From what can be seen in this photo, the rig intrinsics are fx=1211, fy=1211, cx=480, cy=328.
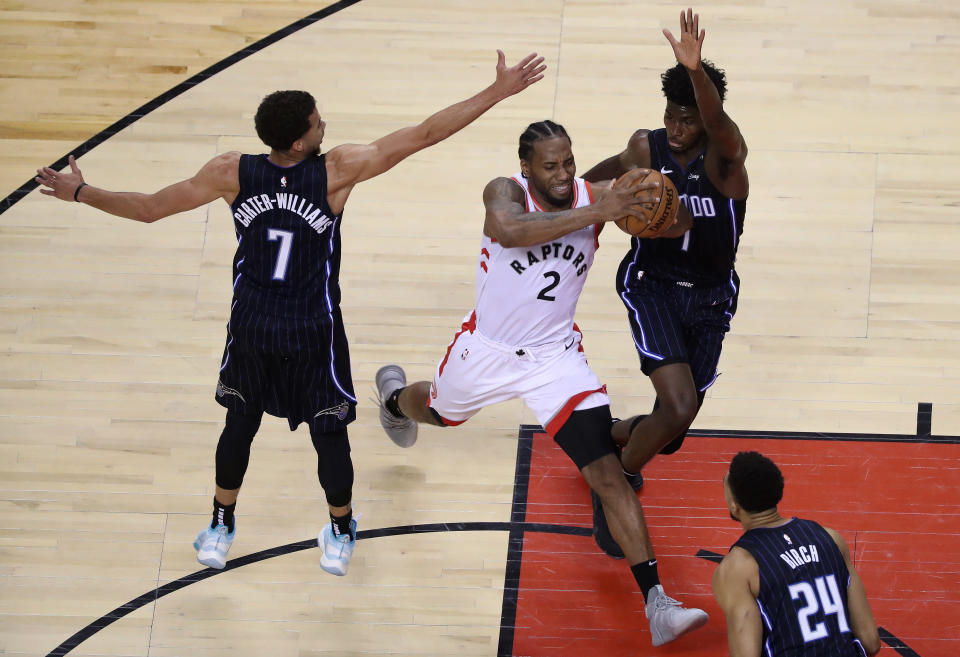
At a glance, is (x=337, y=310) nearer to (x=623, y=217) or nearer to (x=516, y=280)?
(x=516, y=280)

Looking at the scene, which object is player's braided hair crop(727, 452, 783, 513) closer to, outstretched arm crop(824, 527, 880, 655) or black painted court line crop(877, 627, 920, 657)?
outstretched arm crop(824, 527, 880, 655)

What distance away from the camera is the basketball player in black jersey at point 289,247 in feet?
15.5

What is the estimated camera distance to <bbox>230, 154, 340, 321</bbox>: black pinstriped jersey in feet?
15.6

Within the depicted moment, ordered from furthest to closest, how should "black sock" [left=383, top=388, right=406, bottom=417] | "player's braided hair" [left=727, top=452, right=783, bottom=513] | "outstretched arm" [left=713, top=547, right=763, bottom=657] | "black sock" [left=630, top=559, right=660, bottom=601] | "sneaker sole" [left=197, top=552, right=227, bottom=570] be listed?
"black sock" [left=383, top=388, right=406, bottom=417]
"sneaker sole" [left=197, top=552, right=227, bottom=570]
"black sock" [left=630, top=559, right=660, bottom=601]
"player's braided hair" [left=727, top=452, right=783, bottom=513]
"outstretched arm" [left=713, top=547, right=763, bottom=657]

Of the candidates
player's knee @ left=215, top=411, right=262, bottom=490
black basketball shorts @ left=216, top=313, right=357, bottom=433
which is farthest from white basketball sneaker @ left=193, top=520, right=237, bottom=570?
black basketball shorts @ left=216, top=313, right=357, bottom=433

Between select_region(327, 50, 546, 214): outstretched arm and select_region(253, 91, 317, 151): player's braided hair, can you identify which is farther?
select_region(327, 50, 546, 214): outstretched arm

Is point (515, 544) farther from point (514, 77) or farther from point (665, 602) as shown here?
point (514, 77)

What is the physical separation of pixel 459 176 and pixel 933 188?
105 inches

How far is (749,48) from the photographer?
7414mm

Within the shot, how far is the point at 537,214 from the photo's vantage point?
480cm

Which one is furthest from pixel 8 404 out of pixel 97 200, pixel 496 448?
pixel 496 448

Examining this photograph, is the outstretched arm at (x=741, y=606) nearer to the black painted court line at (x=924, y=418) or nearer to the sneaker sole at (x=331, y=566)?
the sneaker sole at (x=331, y=566)

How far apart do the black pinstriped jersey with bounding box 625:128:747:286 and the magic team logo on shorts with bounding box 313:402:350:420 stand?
144cm

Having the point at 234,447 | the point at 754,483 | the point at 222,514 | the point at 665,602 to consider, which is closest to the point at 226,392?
the point at 234,447
